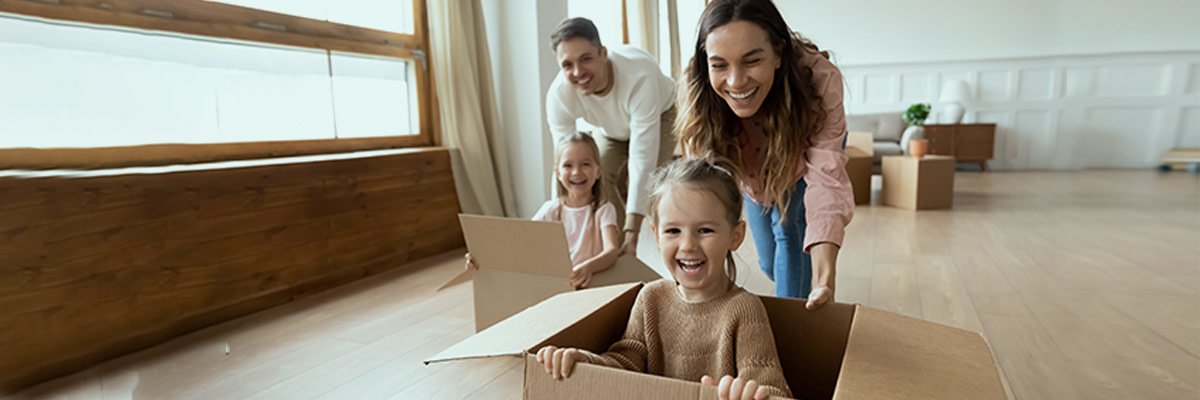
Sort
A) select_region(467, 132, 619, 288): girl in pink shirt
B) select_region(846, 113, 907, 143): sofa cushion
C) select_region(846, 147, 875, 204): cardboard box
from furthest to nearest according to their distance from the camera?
select_region(846, 113, 907, 143): sofa cushion < select_region(846, 147, 875, 204): cardboard box < select_region(467, 132, 619, 288): girl in pink shirt

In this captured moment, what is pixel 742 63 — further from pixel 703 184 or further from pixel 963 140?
pixel 963 140

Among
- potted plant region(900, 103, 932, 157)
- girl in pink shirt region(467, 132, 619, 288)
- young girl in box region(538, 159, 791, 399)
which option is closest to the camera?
young girl in box region(538, 159, 791, 399)

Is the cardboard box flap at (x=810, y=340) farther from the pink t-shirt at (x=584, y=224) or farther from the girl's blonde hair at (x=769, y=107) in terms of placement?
the pink t-shirt at (x=584, y=224)

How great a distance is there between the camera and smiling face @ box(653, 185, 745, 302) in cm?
99

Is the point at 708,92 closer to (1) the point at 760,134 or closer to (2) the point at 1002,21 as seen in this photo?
(1) the point at 760,134

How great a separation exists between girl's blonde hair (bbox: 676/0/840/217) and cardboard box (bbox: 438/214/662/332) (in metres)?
0.36

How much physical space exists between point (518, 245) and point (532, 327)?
27.3 inches

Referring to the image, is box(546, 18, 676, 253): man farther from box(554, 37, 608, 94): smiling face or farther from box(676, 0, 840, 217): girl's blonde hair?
box(676, 0, 840, 217): girl's blonde hair

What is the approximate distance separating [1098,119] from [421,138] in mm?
7003

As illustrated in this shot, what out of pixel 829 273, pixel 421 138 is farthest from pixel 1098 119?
pixel 829 273

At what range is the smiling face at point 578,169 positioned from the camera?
6.46ft

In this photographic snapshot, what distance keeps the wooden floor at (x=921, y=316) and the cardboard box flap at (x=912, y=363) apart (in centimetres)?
89

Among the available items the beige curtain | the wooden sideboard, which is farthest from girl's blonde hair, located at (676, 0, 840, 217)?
the wooden sideboard

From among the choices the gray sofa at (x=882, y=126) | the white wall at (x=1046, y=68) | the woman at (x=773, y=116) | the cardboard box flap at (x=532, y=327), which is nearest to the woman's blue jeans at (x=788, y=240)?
the woman at (x=773, y=116)
